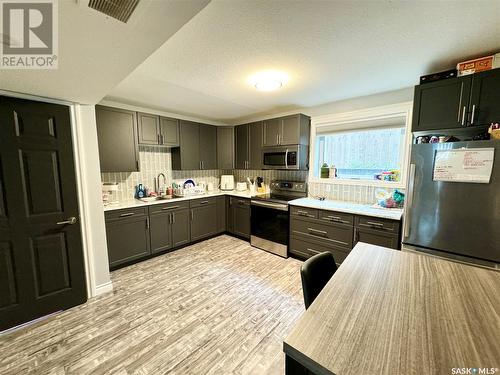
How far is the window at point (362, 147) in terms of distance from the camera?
2.70m

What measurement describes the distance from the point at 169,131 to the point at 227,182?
1558 mm

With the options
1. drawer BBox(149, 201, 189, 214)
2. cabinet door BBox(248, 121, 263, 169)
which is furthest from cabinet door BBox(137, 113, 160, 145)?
cabinet door BBox(248, 121, 263, 169)

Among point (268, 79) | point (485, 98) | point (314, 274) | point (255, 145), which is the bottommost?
point (314, 274)

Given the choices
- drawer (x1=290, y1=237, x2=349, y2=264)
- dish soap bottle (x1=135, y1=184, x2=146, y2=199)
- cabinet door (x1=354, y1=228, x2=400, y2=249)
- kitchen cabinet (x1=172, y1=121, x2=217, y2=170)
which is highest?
kitchen cabinet (x1=172, y1=121, x2=217, y2=170)

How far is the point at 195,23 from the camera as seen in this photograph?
4.38ft

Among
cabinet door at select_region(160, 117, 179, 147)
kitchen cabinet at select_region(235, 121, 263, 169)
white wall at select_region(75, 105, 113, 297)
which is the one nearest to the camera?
white wall at select_region(75, 105, 113, 297)

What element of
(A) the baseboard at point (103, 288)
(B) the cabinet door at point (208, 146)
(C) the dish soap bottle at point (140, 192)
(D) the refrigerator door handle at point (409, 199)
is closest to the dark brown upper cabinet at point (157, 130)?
(B) the cabinet door at point (208, 146)

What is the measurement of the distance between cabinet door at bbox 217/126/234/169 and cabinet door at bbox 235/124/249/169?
0.13 metres

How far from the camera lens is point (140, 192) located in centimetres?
335

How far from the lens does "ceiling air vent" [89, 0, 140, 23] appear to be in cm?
80

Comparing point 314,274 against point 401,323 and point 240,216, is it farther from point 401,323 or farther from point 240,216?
point 240,216

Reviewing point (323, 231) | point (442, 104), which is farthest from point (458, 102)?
point (323, 231)

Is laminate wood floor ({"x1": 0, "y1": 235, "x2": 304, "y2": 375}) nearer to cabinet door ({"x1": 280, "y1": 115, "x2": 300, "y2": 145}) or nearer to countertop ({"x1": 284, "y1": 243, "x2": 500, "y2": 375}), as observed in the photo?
countertop ({"x1": 284, "y1": 243, "x2": 500, "y2": 375})

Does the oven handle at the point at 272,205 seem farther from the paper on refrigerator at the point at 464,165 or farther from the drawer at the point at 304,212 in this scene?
the paper on refrigerator at the point at 464,165
